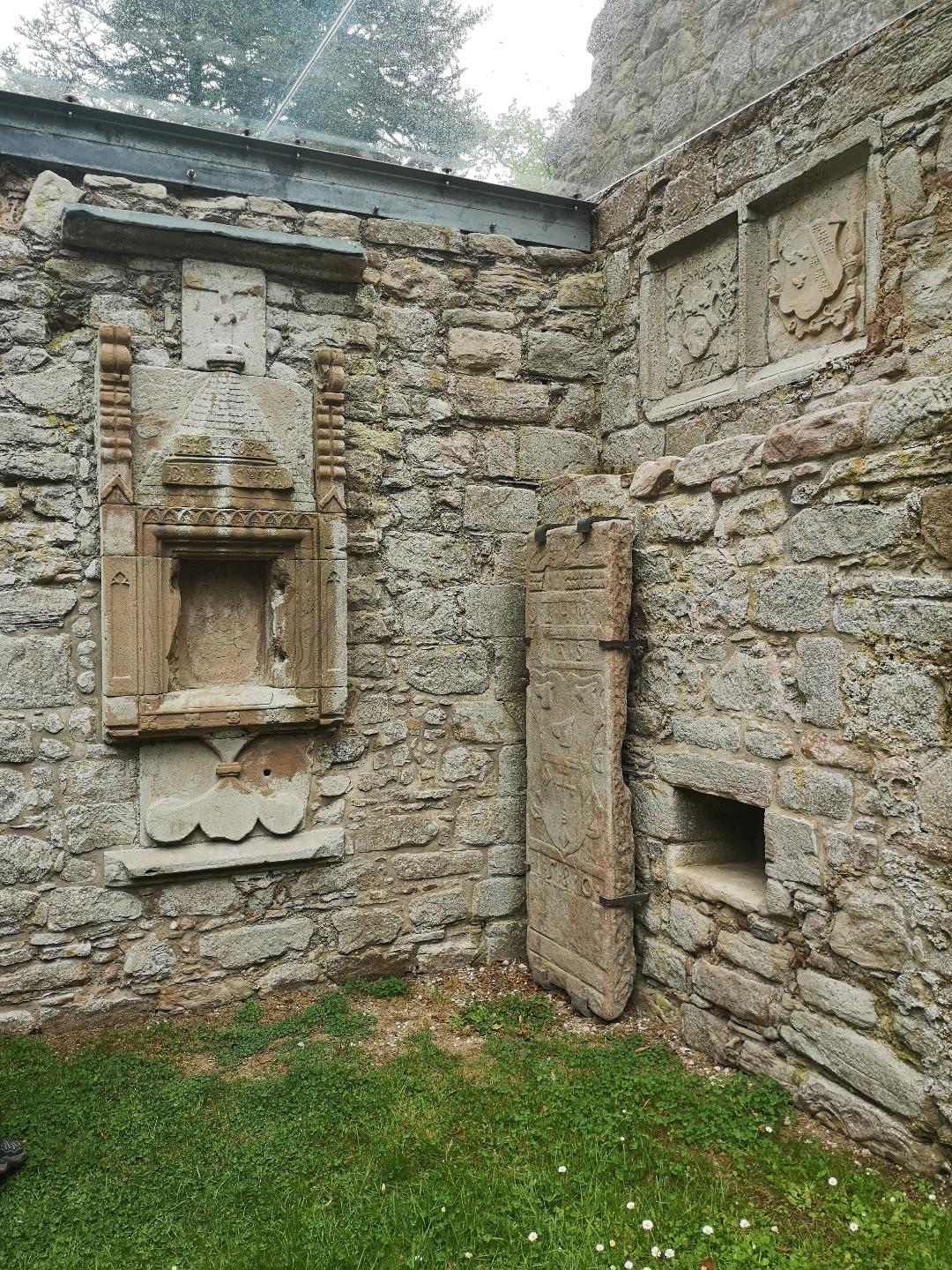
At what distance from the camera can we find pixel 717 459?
3.27 meters

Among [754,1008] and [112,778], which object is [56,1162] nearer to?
[112,778]

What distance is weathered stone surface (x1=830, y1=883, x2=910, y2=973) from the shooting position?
260cm

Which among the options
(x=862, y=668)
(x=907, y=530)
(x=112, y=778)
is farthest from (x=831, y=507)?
(x=112, y=778)

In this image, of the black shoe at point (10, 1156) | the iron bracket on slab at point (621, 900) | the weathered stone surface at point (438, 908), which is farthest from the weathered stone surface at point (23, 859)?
the iron bracket on slab at point (621, 900)

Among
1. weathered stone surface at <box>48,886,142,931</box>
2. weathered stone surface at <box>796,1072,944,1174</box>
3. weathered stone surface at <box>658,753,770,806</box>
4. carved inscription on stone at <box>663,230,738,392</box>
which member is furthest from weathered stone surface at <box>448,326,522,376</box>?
weathered stone surface at <box>796,1072,944,1174</box>

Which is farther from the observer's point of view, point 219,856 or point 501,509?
point 501,509

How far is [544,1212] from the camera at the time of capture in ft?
8.08

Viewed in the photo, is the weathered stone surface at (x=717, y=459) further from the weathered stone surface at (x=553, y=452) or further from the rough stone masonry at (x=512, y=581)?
the weathered stone surface at (x=553, y=452)

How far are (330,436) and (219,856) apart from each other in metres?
1.86

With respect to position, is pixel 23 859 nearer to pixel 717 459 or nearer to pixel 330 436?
pixel 330 436

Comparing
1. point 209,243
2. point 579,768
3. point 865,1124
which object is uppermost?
point 209,243

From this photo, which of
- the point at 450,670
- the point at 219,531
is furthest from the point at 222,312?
the point at 450,670

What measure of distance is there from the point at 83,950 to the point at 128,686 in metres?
1.11

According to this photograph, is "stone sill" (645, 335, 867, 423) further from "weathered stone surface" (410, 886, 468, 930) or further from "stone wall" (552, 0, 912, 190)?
"weathered stone surface" (410, 886, 468, 930)
